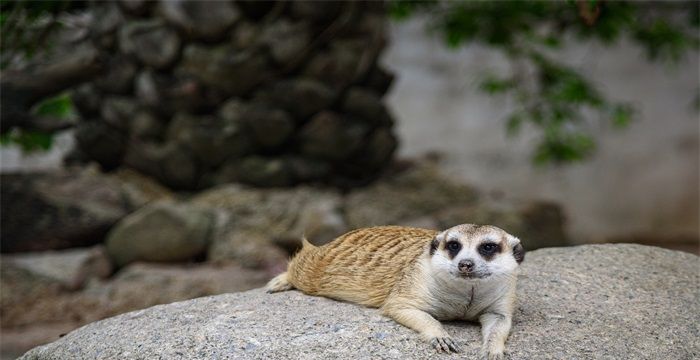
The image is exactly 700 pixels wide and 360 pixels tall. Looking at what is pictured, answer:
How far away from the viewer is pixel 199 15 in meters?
6.37

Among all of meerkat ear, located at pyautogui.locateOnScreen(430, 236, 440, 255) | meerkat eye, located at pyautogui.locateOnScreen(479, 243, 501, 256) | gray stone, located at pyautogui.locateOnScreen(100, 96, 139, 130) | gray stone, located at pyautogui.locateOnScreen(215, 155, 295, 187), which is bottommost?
gray stone, located at pyautogui.locateOnScreen(215, 155, 295, 187)

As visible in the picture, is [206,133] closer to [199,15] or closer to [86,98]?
[199,15]

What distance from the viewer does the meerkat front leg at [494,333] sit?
2926 millimetres

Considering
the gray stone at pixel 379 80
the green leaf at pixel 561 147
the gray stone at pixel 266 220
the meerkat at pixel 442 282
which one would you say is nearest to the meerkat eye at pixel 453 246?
the meerkat at pixel 442 282

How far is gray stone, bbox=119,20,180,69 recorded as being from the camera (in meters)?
6.45

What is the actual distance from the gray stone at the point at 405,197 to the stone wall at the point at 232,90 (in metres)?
0.42

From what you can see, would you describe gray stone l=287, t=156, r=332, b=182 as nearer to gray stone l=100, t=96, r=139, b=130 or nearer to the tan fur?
gray stone l=100, t=96, r=139, b=130

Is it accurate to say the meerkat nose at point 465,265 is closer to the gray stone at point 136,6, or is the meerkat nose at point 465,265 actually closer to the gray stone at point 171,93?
the gray stone at point 171,93

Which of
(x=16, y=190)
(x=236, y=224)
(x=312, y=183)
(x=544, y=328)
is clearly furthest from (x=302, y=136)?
(x=544, y=328)

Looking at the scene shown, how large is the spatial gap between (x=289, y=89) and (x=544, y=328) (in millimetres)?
3838

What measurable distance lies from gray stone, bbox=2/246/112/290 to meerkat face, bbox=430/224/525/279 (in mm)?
3453

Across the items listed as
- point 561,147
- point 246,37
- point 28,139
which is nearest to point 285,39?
point 246,37

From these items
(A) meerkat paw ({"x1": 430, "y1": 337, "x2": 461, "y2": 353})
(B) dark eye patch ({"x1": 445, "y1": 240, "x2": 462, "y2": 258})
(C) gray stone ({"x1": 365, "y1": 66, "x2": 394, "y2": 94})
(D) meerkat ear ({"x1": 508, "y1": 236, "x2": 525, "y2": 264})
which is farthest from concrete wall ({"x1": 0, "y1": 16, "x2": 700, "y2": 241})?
(A) meerkat paw ({"x1": 430, "y1": 337, "x2": 461, "y2": 353})

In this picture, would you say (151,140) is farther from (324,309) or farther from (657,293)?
(657,293)
